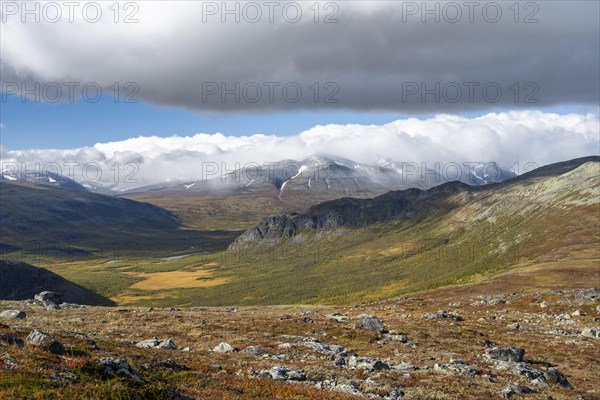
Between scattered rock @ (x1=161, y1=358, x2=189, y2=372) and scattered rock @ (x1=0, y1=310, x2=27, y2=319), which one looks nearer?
scattered rock @ (x1=161, y1=358, x2=189, y2=372)

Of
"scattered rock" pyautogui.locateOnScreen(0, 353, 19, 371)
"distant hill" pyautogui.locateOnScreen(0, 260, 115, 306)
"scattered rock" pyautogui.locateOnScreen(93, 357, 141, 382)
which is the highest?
"scattered rock" pyautogui.locateOnScreen(0, 353, 19, 371)

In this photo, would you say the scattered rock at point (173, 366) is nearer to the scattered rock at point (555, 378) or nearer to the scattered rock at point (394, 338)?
the scattered rock at point (394, 338)

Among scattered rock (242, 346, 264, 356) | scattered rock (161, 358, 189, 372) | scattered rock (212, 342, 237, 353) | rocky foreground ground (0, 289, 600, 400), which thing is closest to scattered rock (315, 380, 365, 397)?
rocky foreground ground (0, 289, 600, 400)

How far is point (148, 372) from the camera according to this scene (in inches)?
896

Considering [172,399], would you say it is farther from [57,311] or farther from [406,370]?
[57,311]

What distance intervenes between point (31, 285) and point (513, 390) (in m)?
191

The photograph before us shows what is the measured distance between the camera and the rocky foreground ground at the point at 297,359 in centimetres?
1866

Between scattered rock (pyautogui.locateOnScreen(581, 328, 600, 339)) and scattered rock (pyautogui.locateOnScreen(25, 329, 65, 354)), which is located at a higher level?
scattered rock (pyautogui.locateOnScreen(25, 329, 65, 354))

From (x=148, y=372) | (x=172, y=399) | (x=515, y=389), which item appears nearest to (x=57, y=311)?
(x=148, y=372)

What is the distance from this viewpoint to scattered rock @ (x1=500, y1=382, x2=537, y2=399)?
26.3 metres

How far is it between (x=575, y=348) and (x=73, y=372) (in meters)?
45.9

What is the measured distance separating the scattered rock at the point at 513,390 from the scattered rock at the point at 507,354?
9.03m

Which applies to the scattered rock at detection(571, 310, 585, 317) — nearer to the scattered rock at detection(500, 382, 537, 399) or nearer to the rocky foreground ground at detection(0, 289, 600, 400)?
the rocky foreground ground at detection(0, 289, 600, 400)

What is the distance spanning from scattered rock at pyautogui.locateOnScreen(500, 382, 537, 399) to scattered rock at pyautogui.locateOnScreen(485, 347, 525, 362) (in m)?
9.03
